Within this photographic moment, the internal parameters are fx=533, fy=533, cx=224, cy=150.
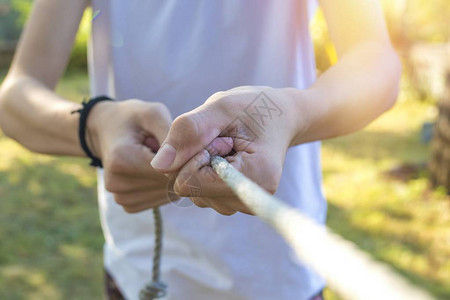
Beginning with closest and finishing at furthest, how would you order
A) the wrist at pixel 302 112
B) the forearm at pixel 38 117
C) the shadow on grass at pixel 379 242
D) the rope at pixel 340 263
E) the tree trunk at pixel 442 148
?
the rope at pixel 340 263 → the wrist at pixel 302 112 → the forearm at pixel 38 117 → the shadow on grass at pixel 379 242 → the tree trunk at pixel 442 148

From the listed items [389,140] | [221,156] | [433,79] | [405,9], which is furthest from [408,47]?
[221,156]

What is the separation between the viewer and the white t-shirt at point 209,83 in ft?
3.18

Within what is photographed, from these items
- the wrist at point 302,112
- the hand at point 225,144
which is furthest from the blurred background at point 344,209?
the hand at point 225,144

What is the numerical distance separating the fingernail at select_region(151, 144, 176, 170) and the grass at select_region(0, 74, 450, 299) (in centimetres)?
199

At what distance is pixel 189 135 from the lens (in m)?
0.56

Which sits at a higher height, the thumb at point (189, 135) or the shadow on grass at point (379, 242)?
the thumb at point (189, 135)

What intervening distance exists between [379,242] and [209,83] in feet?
7.15

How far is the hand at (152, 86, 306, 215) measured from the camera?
1.86ft

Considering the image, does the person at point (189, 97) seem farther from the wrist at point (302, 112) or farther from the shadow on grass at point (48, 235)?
the shadow on grass at point (48, 235)

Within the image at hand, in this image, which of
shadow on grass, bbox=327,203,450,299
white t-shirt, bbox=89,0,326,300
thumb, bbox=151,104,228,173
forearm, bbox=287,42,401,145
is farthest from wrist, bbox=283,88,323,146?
shadow on grass, bbox=327,203,450,299

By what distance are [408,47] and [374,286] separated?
268 inches

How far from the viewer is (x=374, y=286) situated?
297 millimetres

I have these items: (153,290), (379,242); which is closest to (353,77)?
(153,290)

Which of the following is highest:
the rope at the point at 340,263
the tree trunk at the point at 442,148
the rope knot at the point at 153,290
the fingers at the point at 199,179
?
the rope at the point at 340,263
